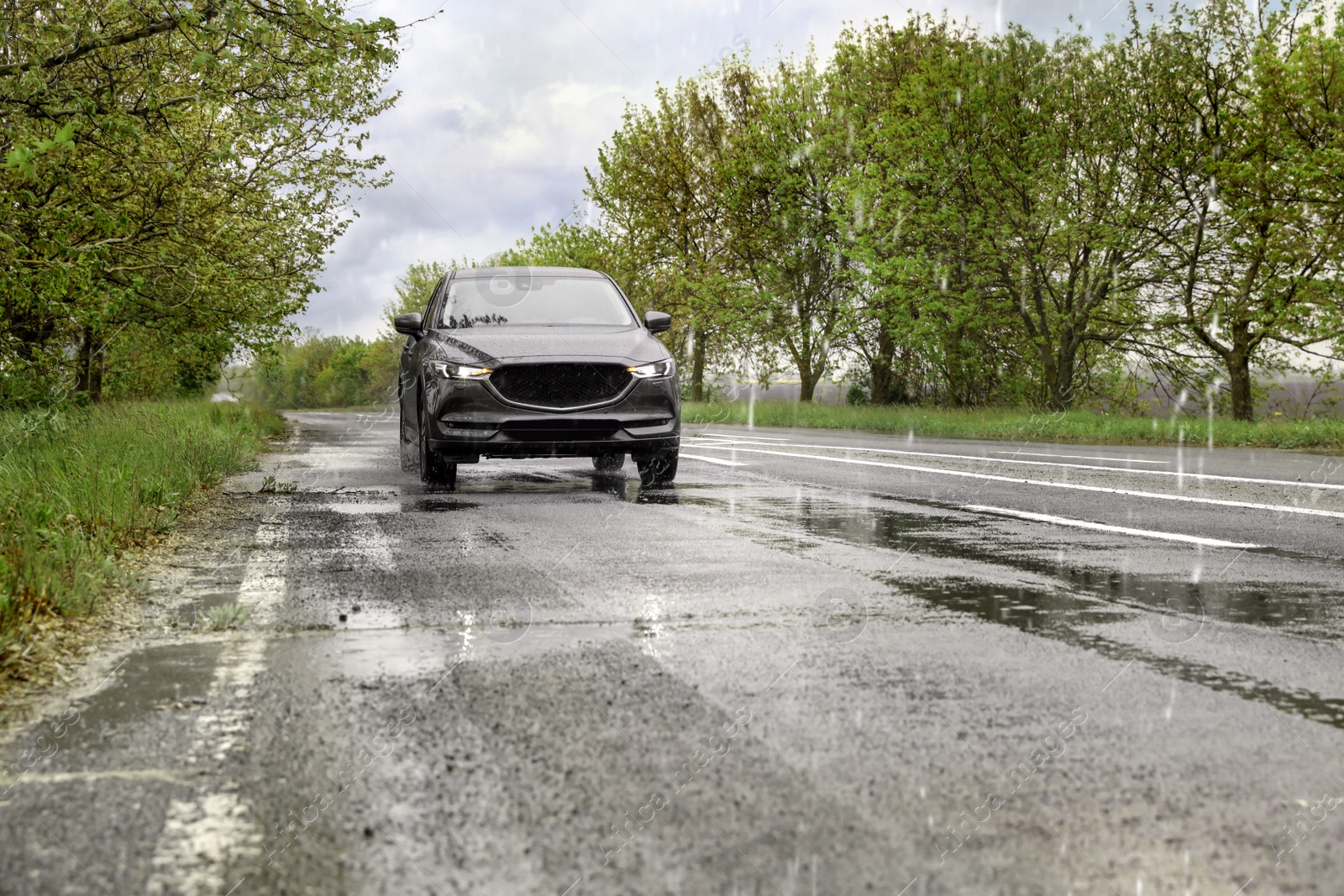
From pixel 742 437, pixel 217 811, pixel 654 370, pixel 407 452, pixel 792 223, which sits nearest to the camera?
pixel 217 811

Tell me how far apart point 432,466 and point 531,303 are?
1.84 m

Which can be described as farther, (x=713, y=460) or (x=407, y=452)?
(x=713, y=460)

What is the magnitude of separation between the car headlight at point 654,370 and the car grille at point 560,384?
73mm

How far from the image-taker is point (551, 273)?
11281 millimetres

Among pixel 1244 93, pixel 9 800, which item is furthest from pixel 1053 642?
pixel 1244 93

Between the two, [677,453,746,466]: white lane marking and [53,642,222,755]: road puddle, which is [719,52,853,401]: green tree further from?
[53,642,222,755]: road puddle

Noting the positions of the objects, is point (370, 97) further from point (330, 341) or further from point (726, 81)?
point (330, 341)

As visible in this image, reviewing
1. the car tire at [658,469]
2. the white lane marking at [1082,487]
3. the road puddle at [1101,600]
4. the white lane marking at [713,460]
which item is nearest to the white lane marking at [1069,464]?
the white lane marking at [1082,487]

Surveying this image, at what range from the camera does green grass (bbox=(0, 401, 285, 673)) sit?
4.66 meters

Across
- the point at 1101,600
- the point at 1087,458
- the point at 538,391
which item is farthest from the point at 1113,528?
the point at 1087,458

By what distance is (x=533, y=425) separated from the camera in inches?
374

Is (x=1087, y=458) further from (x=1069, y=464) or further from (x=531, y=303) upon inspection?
(x=531, y=303)

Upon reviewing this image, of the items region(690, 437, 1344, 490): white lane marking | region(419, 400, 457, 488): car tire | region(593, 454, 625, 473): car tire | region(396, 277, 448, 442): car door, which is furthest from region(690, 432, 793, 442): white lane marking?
region(419, 400, 457, 488): car tire

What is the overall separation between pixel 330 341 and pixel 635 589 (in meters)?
130
